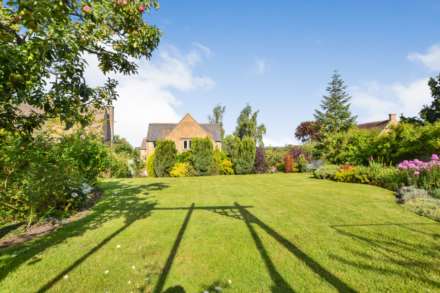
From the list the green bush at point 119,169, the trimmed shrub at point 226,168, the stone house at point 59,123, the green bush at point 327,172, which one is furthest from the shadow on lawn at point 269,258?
the green bush at point 119,169

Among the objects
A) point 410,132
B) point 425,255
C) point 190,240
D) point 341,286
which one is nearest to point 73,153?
point 190,240

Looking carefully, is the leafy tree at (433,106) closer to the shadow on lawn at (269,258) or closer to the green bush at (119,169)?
the shadow on lawn at (269,258)

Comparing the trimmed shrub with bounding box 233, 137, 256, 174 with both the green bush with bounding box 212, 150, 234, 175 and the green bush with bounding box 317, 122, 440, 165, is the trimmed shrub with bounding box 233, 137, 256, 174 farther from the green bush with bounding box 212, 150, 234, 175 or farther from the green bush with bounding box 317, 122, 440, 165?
the green bush with bounding box 317, 122, 440, 165

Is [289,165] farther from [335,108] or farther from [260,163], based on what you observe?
[335,108]

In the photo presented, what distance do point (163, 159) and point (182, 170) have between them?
159cm

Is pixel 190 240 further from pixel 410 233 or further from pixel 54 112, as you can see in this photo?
pixel 410 233

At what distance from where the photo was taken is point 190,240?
4.07m

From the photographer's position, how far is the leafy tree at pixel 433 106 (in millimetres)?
19484

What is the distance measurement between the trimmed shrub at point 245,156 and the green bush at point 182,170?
3573 mm

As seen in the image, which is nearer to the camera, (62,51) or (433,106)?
(62,51)

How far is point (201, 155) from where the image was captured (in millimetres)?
16469

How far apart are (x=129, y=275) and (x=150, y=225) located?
1.95 meters

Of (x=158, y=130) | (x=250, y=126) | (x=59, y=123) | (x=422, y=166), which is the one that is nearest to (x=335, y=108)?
(x=250, y=126)

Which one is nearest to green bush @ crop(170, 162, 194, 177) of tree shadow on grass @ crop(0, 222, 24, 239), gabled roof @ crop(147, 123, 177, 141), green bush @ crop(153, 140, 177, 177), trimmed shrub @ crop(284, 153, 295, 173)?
green bush @ crop(153, 140, 177, 177)
